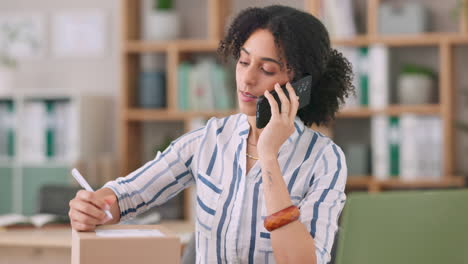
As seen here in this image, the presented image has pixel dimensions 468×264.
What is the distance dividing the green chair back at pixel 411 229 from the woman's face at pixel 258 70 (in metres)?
0.29

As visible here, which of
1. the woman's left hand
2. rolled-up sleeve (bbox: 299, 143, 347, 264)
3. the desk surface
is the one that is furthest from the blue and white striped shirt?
the desk surface

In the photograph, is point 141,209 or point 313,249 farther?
point 141,209

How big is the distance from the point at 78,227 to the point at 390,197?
2.12ft

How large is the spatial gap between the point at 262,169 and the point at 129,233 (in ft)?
1.02

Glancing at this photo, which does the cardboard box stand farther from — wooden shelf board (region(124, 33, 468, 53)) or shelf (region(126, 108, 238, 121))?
shelf (region(126, 108, 238, 121))

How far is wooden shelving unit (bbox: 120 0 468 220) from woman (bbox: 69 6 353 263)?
2668 millimetres

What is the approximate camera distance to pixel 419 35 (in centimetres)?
436

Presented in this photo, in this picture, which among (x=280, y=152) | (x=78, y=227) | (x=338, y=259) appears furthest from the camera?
(x=280, y=152)

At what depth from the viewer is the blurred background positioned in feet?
14.4

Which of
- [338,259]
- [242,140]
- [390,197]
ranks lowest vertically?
[338,259]

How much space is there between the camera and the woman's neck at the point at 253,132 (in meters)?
1.75

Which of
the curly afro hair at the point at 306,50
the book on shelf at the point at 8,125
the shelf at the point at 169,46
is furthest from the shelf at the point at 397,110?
the curly afro hair at the point at 306,50

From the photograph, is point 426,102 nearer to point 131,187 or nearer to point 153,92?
point 153,92

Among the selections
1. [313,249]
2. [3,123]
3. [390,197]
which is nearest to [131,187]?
[313,249]
